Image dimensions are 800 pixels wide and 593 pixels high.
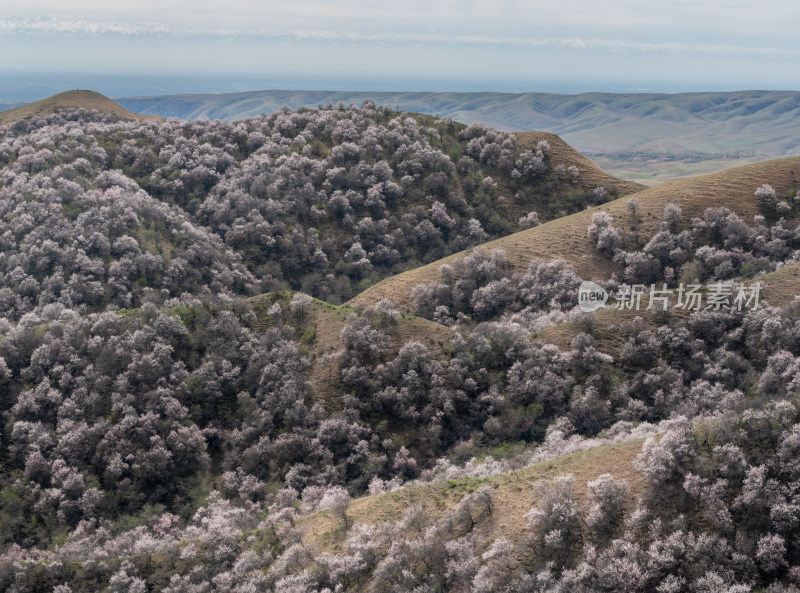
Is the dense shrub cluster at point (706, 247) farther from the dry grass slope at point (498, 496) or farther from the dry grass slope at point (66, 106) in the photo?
the dry grass slope at point (66, 106)

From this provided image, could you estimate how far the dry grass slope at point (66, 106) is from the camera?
15112 cm

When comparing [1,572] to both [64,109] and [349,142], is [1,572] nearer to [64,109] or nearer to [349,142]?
[349,142]

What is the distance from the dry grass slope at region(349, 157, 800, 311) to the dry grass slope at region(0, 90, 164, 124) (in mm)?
103190

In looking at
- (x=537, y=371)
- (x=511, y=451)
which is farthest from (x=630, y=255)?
(x=511, y=451)

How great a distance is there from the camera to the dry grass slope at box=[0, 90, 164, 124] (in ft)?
496
